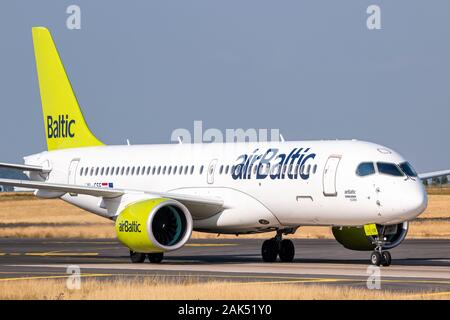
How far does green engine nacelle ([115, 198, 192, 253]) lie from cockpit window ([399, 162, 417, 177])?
22.5 ft

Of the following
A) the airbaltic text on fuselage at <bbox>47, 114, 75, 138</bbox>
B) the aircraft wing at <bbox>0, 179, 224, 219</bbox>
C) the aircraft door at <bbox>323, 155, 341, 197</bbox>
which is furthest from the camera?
the airbaltic text on fuselage at <bbox>47, 114, 75, 138</bbox>

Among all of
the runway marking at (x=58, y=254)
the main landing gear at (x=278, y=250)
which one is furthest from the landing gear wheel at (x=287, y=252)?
the runway marking at (x=58, y=254)

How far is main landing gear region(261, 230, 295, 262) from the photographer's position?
3900 cm

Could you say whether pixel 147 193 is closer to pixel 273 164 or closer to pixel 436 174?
pixel 273 164

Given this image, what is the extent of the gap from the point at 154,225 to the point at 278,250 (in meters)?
4.82

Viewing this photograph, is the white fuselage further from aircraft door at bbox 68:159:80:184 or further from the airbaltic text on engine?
the airbaltic text on engine

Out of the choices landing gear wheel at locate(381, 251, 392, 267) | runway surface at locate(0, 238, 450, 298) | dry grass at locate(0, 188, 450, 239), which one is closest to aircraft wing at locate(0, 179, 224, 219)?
runway surface at locate(0, 238, 450, 298)

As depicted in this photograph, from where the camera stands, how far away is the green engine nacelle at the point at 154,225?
35656 mm

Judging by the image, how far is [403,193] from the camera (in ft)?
110

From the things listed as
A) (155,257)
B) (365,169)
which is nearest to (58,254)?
(155,257)

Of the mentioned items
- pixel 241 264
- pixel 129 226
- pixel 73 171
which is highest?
pixel 73 171

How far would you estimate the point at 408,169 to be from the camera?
34625 mm

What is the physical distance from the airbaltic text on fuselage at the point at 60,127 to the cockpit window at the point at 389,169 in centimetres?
1738

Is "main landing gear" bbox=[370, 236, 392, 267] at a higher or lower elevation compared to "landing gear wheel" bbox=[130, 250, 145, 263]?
higher
